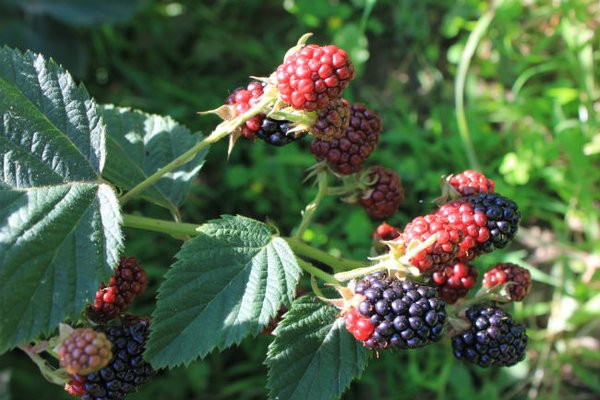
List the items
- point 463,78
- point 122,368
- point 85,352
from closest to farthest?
point 85,352 → point 122,368 → point 463,78

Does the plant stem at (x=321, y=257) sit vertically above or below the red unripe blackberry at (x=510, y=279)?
above

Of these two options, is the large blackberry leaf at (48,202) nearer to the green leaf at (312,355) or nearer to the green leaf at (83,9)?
the green leaf at (312,355)

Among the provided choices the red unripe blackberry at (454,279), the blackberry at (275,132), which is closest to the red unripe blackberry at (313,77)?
the blackberry at (275,132)

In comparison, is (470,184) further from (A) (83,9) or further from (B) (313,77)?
(A) (83,9)

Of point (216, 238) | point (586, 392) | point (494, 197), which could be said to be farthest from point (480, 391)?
point (216, 238)

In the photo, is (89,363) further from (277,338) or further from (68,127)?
(68,127)

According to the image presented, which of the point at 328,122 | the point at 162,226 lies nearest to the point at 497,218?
the point at 328,122

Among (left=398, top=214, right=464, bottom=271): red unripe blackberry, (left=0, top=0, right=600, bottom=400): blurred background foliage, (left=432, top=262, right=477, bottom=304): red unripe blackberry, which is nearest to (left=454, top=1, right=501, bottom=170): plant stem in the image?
(left=0, top=0, right=600, bottom=400): blurred background foliage
